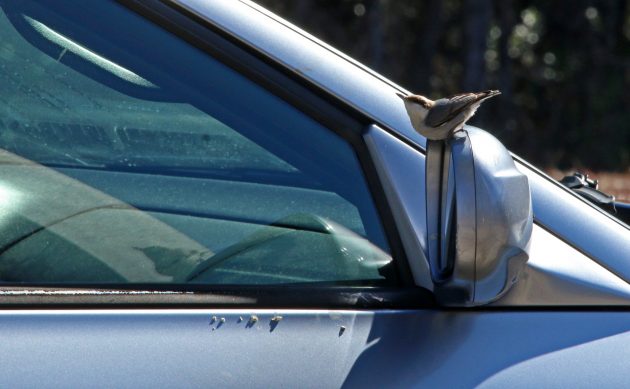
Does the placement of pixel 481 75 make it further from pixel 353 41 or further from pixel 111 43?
pixel 111 43

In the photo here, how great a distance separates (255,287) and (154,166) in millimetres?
272

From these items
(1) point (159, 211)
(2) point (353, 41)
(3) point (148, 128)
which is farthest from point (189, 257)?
(2) point (353, 41)

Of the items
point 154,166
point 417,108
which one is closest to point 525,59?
point 154,166

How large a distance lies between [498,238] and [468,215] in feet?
0.17

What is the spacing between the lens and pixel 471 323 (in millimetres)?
1527

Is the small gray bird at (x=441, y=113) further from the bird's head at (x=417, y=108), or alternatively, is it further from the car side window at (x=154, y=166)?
the car side window at (x=154, y=166)

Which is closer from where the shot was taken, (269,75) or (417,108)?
(417,108)

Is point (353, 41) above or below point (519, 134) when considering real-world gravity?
above

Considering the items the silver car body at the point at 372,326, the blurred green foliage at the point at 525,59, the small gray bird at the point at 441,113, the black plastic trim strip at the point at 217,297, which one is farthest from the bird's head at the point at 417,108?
the blurred green foliage at the point at 525,59

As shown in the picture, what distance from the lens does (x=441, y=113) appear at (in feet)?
4.72

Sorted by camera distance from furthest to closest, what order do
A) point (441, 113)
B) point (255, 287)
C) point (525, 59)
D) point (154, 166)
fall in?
1. point (525, 59)
2. point (154, 166)
3. point (255, 287)
4. point (441, 113)

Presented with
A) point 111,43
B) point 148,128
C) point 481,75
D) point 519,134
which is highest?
point 111,43

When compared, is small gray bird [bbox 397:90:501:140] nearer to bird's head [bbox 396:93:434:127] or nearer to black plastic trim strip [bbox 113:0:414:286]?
bird's head [bbox 396:93:434:127]

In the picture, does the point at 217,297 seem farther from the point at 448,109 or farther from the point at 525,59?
the point at 525,59
